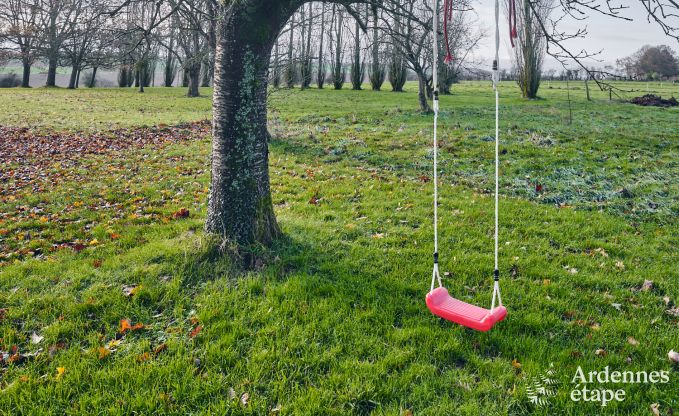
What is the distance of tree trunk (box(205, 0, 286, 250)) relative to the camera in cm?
495

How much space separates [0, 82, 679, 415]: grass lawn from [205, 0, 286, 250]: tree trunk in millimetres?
439

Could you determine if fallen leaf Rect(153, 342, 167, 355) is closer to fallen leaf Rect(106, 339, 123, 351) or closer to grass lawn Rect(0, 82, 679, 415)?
grass lawn Rect(0, 82, 679, 415)

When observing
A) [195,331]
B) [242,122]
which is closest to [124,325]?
[195,331]

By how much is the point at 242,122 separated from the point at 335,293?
214 centimetres

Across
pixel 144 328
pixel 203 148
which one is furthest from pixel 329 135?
pixel 144 328

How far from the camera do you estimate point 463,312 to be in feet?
12.4

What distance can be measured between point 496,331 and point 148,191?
680 cm

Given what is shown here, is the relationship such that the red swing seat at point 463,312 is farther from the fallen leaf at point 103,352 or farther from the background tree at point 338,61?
the background tree at point 338,61

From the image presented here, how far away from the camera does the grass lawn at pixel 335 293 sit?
3.34 m

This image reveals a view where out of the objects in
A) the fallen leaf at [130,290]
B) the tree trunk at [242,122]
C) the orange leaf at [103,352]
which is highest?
the tree trunk at [242,122]

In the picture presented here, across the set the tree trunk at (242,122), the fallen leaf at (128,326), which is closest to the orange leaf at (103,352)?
the fallen leaf at (128,326)

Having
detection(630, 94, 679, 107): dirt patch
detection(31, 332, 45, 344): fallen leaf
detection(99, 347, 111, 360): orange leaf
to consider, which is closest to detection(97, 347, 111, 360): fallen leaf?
detection(99, 347, 111, 360): orange leaf

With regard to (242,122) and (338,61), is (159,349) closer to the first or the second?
(242,122)

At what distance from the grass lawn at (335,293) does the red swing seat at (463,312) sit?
0.28m
